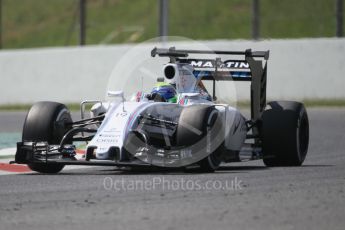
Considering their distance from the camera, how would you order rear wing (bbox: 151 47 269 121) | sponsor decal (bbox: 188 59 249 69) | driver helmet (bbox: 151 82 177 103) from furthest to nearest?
1. sponsor decal (bbox: 188 59 249 69)
2. rear wing (bbox: 151 47 269 121)
3. driver helmet (bbox: 151 82 177 103)

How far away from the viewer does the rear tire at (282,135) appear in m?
13.3

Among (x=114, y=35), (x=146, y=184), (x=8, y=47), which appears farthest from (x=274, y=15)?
(x=146, y=184)

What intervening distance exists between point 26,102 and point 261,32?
52.6ft

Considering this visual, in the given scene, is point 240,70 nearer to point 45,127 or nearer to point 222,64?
point 222,64

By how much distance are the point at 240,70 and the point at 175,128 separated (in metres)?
1.87

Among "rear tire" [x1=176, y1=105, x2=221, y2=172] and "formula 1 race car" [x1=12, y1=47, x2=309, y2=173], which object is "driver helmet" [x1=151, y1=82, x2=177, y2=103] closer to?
"formula 1 race car" [x1=12, y1=47, x2=309, y2=173]

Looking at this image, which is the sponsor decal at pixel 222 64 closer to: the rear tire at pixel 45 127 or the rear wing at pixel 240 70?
the rear wing at pixel 240 70

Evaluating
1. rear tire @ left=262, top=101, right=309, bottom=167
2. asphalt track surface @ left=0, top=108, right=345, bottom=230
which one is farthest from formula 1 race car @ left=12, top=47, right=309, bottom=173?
asphalt track surface @ left=0, top=108, right=345, bottom=230

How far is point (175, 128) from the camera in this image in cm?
1264

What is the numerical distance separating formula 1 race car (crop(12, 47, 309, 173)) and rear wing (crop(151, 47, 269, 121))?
14mm

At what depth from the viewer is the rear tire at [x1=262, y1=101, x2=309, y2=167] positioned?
13.3 metres

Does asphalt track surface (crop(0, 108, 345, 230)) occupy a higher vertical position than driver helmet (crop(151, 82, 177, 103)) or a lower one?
lower

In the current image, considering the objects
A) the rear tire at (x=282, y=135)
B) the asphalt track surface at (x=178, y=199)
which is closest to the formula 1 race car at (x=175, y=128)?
the rear tire at (x=282, y=135)

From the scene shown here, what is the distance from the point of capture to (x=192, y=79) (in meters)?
13.6
